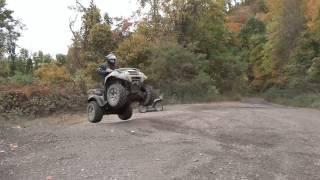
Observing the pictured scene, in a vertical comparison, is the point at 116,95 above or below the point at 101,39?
below

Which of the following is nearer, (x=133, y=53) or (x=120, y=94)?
(x=120, y=94)

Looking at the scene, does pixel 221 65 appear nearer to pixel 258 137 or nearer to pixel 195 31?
pixel 195 31

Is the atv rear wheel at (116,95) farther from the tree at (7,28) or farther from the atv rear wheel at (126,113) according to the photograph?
the tree at (7,28)

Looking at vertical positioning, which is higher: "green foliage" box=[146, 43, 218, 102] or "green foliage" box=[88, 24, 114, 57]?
"green foliage" box=[88, 24, 114, 57]

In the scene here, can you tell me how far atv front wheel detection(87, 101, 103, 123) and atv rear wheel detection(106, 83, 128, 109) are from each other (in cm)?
58

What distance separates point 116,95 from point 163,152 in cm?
457

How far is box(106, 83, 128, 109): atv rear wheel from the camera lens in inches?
504

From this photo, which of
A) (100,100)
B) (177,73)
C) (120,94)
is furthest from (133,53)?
(120,94)

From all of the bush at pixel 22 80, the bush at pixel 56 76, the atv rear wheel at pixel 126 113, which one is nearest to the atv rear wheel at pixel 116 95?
the atv rear wheel at pixel 126 113

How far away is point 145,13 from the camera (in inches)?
1560

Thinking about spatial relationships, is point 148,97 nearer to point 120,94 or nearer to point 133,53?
point 120,94

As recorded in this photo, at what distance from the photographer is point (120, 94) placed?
42.0 ft

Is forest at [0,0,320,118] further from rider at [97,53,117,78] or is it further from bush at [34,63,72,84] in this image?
rider at [97,53,117,78]

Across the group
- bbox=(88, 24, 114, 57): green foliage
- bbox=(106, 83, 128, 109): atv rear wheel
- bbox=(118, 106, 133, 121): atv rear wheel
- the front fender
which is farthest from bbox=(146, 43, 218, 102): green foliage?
bbox=(106, 83, 128, 109): atv rear wheel
